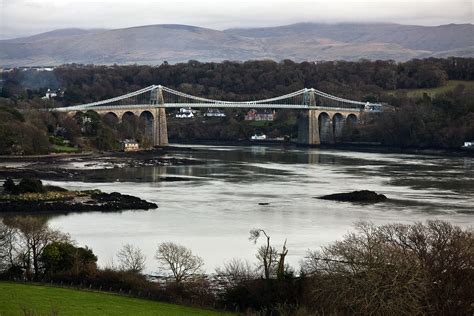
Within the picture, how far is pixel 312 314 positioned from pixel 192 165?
91.5ft

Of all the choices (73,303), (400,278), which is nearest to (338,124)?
(73,303)

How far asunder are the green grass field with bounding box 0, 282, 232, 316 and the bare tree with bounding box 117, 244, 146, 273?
1.95 m

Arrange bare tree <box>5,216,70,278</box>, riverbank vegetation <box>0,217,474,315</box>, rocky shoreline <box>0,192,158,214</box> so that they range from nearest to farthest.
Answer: riverbank vegetation <box>0,217,474,315</box>
bare tree <box>5,216,70,278</box>
rocky shoreline <box>0,192,158,214</box>

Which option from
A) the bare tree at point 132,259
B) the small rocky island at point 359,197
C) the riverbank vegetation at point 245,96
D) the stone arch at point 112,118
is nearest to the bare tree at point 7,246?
the bare tree at point 132,259

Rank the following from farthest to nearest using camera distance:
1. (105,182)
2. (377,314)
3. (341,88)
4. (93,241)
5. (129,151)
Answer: (341,88) → (129,151) → (105,182) → (93,241) → (377,314)

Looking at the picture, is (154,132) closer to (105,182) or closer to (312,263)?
(105,182)

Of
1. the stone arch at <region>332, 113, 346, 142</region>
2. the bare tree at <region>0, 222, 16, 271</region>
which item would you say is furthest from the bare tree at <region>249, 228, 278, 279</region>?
the stone arch at <region>332, 113, 346, 142</region>

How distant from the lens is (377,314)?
10.5m

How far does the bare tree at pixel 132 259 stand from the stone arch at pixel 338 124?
145ft

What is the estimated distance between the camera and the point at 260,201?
25.8 metres

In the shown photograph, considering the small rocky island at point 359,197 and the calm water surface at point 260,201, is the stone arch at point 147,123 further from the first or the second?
the small rocky island at point 359,197

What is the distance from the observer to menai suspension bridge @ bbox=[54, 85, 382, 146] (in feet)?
181

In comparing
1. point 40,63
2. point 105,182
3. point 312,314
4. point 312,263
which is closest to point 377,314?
point 312,314

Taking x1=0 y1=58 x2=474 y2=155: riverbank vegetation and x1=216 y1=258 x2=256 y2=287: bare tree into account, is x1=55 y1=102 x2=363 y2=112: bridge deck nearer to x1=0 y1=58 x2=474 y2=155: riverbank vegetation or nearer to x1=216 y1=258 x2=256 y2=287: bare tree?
x1=0 y1=58 x2=474 y2=155: riverbank vegetation
